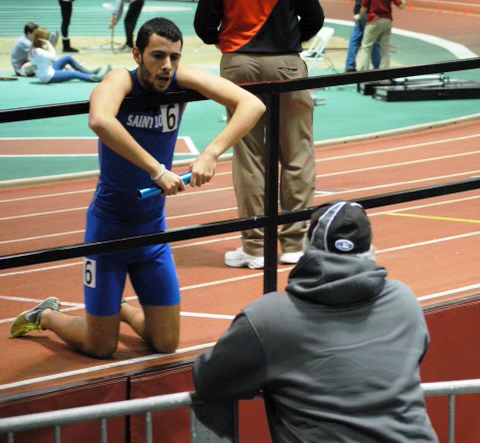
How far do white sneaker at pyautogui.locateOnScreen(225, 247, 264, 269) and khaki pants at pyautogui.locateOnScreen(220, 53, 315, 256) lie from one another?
0.04m

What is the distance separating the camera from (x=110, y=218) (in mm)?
4992

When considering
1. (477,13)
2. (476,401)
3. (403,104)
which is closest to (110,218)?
(476,401)

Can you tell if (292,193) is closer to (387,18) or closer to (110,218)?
(110,218)

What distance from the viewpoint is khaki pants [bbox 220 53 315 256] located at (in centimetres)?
638

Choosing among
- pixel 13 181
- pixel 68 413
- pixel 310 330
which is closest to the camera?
pixel 310 330

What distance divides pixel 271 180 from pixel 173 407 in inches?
76.1

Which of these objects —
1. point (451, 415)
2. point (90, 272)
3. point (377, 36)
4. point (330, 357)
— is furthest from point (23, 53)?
point (330, 357)

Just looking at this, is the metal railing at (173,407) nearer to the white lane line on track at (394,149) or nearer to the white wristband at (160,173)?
the white wristband at (160,173)

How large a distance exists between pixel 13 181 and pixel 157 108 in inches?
260

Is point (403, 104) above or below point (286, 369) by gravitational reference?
below

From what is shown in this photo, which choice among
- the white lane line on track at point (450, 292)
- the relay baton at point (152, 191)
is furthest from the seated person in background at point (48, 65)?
the relay baton at point (152, 191)

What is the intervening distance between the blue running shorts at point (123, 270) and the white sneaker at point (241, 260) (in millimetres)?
1299

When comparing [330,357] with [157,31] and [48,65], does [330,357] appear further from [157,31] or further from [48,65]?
[48,65]

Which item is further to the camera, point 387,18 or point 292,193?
point 387,18
